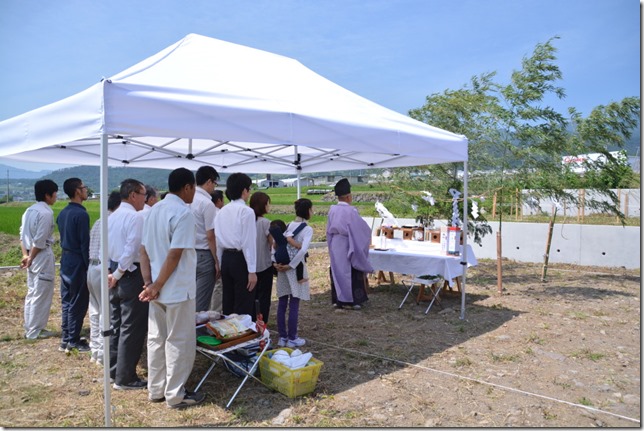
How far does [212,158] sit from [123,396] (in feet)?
14.7

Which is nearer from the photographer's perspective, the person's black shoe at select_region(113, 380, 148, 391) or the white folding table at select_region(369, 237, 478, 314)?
the person's black shoe at select_region(113, 380, 148, 391)

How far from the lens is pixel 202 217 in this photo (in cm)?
421

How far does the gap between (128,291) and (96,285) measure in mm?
597

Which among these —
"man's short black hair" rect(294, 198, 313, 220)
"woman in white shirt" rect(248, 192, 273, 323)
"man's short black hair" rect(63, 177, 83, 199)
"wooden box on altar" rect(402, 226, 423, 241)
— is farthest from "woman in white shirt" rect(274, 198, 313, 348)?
"wooden box on altar" rect(402, 226, 423, 241)

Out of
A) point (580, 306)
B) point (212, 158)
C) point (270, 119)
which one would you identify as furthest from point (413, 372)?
point (212, 158)

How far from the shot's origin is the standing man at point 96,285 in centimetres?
389

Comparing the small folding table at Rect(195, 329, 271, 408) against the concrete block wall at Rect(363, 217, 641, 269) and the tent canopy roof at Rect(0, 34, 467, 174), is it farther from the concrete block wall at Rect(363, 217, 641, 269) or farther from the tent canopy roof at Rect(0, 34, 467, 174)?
the concrete block wall at Rect(363, 217, 641, 269)

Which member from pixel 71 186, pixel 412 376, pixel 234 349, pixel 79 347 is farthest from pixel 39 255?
pixel 412 376

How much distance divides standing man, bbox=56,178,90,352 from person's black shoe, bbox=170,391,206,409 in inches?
68.4

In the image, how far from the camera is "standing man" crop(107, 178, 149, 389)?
11.5ft

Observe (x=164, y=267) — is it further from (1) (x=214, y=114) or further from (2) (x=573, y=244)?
(2) (x=573, y=244)

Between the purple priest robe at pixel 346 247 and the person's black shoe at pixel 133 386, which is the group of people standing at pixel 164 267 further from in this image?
the purple priest robe at pixel 346 247

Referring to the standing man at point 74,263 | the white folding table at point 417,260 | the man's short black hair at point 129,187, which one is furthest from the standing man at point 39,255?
the white folding table at point 417,260

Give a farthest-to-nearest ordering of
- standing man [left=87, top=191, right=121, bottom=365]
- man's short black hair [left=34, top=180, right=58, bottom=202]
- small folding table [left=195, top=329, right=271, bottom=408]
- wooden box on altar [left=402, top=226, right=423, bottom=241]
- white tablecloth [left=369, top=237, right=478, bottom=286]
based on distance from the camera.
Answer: wooden box on altar [left=402, top=226, right=423, bottom=241] → white tablecloth [left=369, top=237, right=478, bottom=286] → man's short black hair [left=34, top=180, right=58, bottom=202] → standing man [left=87, top=191, right=121, bottom=365] → small folding table [left=195, top=329, right=271, bottom=408]
